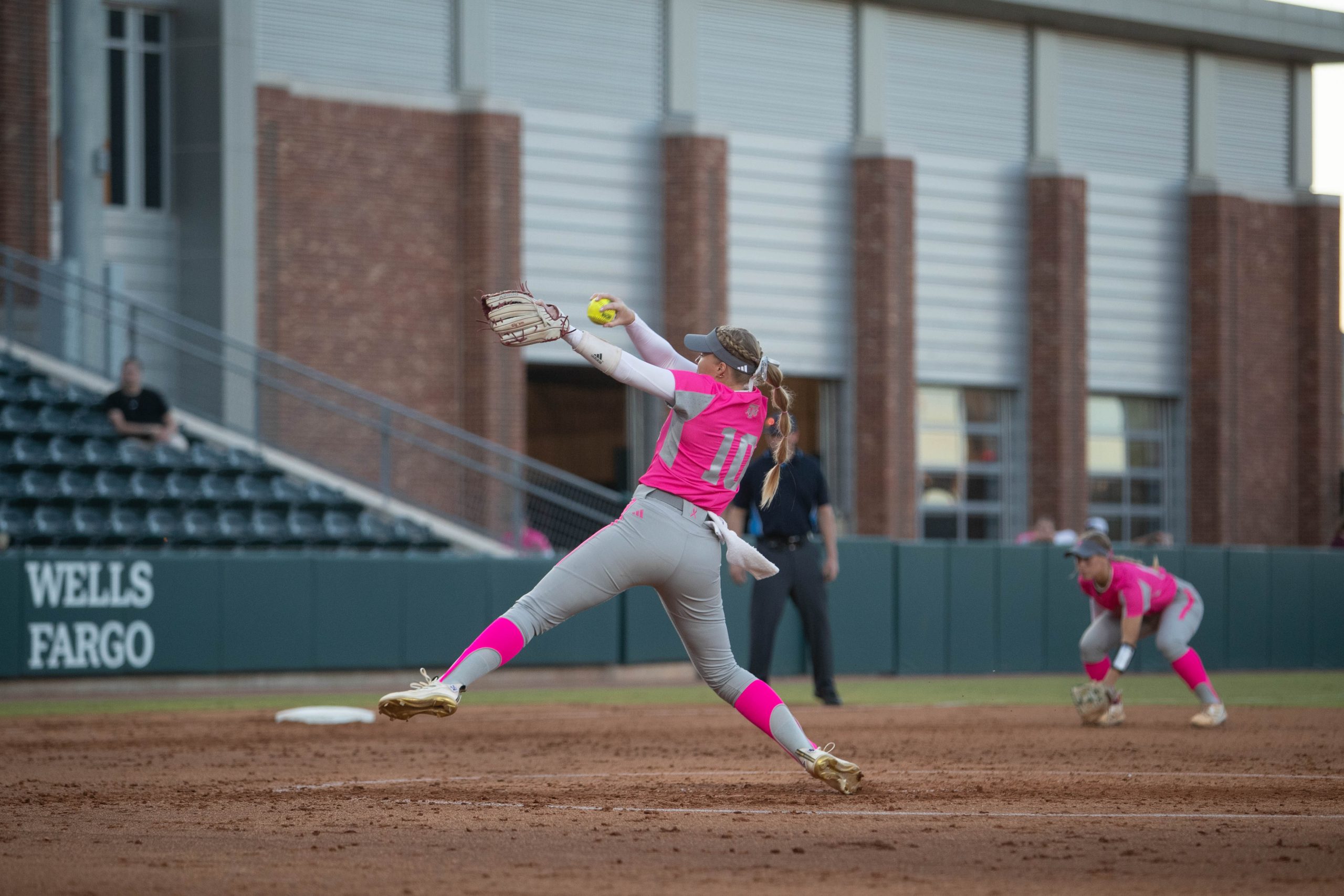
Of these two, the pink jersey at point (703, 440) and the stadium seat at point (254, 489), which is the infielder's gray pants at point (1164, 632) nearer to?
the pink jersey at point (703, 440)

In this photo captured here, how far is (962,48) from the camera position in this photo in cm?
3269

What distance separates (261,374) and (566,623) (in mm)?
6699

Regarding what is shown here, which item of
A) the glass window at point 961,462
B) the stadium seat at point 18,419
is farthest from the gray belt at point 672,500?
the glass window at point 961,462

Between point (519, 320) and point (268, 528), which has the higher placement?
point (519, 320)

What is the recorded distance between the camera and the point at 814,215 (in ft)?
102

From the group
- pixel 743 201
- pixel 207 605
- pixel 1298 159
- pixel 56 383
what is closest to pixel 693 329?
pixel 743 201

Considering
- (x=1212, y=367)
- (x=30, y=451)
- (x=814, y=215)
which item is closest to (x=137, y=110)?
(x=30, y=451)

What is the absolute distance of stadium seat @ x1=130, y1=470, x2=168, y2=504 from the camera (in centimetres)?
1886

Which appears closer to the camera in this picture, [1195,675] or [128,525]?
[1195,675]

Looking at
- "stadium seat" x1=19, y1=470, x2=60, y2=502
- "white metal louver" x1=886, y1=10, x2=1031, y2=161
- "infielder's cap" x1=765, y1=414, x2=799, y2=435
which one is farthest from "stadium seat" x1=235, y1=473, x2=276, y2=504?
"white metal louver" x1=886, y1=10, x2=1031, y2=161

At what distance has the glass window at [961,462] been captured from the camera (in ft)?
107

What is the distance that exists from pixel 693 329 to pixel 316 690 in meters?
13.0

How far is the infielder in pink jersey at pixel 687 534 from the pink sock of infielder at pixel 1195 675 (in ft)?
18.6

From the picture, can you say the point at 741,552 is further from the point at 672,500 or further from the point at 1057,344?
the point at 1057,344
